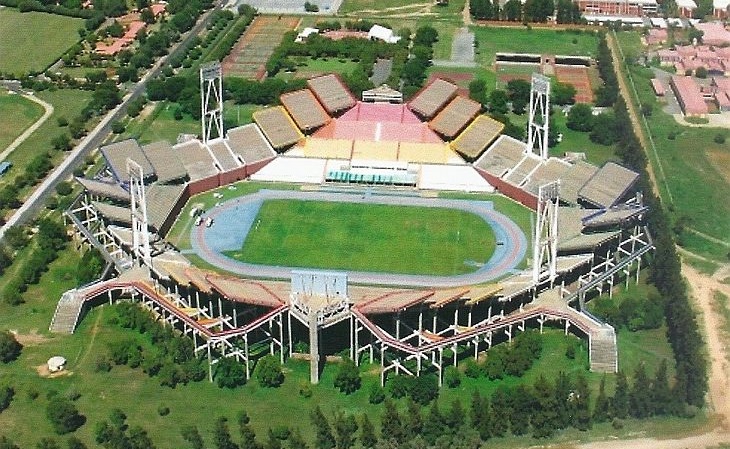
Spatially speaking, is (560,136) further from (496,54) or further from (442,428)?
(442,428)

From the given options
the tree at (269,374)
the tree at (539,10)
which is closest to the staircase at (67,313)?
the tree at (269,374)

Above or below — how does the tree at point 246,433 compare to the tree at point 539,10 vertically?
above

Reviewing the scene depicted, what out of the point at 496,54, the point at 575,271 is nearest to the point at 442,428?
the point at 575,271

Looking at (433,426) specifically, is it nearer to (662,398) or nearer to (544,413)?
(544,413)

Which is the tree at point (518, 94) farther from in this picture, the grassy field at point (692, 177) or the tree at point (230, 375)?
the tree at point (230, 375)

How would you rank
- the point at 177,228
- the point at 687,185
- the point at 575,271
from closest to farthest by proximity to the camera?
the point at 575,271
the point at 177,228
the point at 687,185

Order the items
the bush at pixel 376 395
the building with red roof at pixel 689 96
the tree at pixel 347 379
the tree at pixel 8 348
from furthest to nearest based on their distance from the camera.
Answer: the building with red roof at pixel 689 96 → the tree at pixel 8 348 → the tree at pixel 347 379 → the bush at pixel 376 395

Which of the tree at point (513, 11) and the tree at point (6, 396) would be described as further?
the tree at point (513, 11)
